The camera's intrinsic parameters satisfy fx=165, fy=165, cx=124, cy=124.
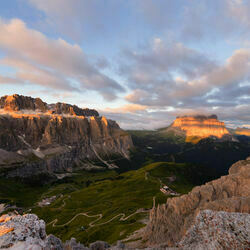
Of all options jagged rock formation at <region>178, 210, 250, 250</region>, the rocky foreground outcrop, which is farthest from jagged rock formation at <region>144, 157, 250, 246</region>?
the rocky foreground outcrop

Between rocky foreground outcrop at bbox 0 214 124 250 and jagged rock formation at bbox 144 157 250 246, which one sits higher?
rocky foreground outcrop at bbox 0 214 124 250

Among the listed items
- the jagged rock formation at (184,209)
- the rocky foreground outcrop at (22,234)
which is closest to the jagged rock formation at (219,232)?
the rocky foreground outcrop at (22,234)

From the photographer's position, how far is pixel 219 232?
21344mm

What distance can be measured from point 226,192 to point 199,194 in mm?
12110

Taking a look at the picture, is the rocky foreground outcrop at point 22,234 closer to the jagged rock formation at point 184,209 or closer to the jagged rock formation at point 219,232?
the jagged rock formation at point 219,232

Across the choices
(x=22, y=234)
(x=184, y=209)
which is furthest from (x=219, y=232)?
(x=184, y=209)

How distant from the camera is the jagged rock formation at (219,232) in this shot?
20.0 meters

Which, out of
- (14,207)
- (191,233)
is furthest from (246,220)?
(14,207)

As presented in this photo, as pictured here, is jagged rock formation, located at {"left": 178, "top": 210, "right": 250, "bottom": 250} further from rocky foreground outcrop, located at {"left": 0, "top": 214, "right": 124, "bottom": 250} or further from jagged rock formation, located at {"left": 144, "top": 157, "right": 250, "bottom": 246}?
jagged rock formation, located at {"left": 144, "top": 157, "right": 250, "bottom": 246}

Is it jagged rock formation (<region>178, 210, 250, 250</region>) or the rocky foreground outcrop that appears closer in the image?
the rocky foreground outcrop

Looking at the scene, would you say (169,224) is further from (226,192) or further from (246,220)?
(246,220)

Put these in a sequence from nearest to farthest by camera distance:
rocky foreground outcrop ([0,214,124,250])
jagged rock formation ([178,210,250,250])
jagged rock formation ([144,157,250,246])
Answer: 1. rocky foreground outcrop ([0,214,124,250])
2. jagged rock formation ([178,210,250,250])
3. jagged rock formation ([144,157,250,246])

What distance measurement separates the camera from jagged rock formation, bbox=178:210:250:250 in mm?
20017

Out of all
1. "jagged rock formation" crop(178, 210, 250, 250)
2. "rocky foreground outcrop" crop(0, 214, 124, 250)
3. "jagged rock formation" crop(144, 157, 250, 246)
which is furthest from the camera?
"jagged rock formation" crop(144, 157, 250, 246)
